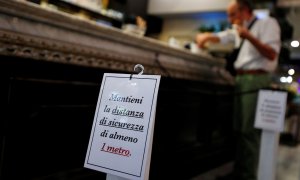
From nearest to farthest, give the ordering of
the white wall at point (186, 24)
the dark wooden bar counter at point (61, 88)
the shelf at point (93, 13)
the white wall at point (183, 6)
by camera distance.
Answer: the dark wooden bar counter at point (61, 88) → the shelf at point (93, 13) → the white wall at point (183, 6) → the white wall at point (186, 24)

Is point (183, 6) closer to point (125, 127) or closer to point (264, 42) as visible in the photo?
point (264, 42)

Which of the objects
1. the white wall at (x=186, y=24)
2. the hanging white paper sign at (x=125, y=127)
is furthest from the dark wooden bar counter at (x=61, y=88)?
the white wall at (x=186, y=24)

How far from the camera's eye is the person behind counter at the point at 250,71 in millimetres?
2375

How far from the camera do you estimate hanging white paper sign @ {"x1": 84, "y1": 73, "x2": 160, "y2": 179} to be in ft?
2.64

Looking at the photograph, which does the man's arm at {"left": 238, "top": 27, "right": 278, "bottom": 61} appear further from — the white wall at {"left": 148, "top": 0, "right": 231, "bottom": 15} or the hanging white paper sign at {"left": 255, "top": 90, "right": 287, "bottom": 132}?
the white wall at {"left": 148, "top": 0, "right": 231, "bottom": 15}

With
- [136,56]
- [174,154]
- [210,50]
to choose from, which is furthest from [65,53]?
[210,50]

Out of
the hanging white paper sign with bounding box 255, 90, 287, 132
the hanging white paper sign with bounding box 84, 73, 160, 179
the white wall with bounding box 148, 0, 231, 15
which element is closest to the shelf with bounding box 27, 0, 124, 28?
the white wall with bounding box 148, 0, 231, 15

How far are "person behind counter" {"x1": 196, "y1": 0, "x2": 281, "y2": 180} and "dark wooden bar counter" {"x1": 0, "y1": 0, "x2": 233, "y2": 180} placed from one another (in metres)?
0.50

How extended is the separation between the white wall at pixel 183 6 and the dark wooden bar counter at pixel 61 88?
2475 millimetres

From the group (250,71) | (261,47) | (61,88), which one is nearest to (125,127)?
(61,88)

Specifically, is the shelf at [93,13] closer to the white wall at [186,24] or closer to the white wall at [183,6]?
the white wall at [183,6]

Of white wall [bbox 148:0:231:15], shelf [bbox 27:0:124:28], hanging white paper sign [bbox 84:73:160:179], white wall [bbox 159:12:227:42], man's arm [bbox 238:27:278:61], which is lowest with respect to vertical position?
hanging white paper sign [bbox 84:73:160:179]

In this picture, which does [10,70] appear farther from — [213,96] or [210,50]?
[210,50]

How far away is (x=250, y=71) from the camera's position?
97.3 inches
